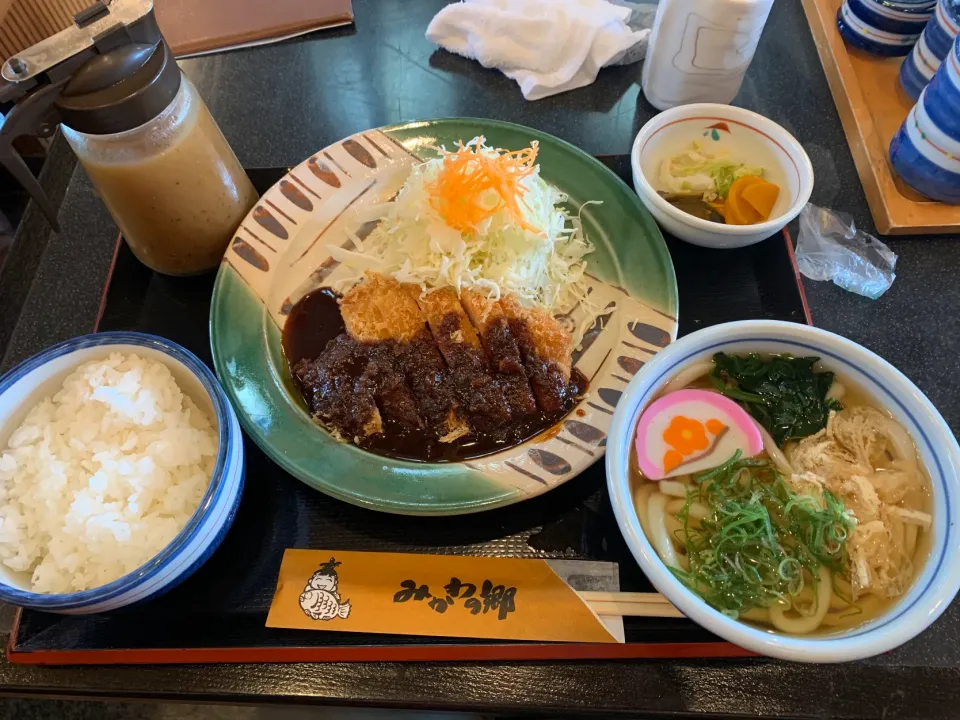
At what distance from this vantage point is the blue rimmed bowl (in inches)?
46.9

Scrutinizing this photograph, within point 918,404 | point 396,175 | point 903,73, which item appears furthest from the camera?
point 903,73

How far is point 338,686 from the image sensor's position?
4.39ft

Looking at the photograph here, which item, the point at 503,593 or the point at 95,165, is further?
the point at 95,165

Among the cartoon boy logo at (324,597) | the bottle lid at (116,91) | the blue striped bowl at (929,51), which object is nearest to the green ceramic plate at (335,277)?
the cartoon boy logo at (324,597)

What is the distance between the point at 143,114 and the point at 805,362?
1.57 m

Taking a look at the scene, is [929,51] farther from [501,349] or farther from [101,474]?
[101,474]

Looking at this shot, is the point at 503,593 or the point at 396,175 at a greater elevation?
the point at 396,175

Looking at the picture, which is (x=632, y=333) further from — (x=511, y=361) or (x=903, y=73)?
(x=903, y=73)

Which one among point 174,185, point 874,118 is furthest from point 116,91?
point 874,118

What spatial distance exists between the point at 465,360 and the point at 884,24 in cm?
193

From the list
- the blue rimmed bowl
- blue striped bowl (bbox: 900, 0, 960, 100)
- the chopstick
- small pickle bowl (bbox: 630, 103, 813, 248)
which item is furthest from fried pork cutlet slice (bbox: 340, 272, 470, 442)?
blue striped bowl (bbox: 900, 0, 960, 100)

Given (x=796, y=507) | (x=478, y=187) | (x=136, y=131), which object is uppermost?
(x=136, y=131)

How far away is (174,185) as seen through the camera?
164 cm

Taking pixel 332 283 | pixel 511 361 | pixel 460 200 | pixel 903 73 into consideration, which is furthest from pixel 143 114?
pixel 903 73
